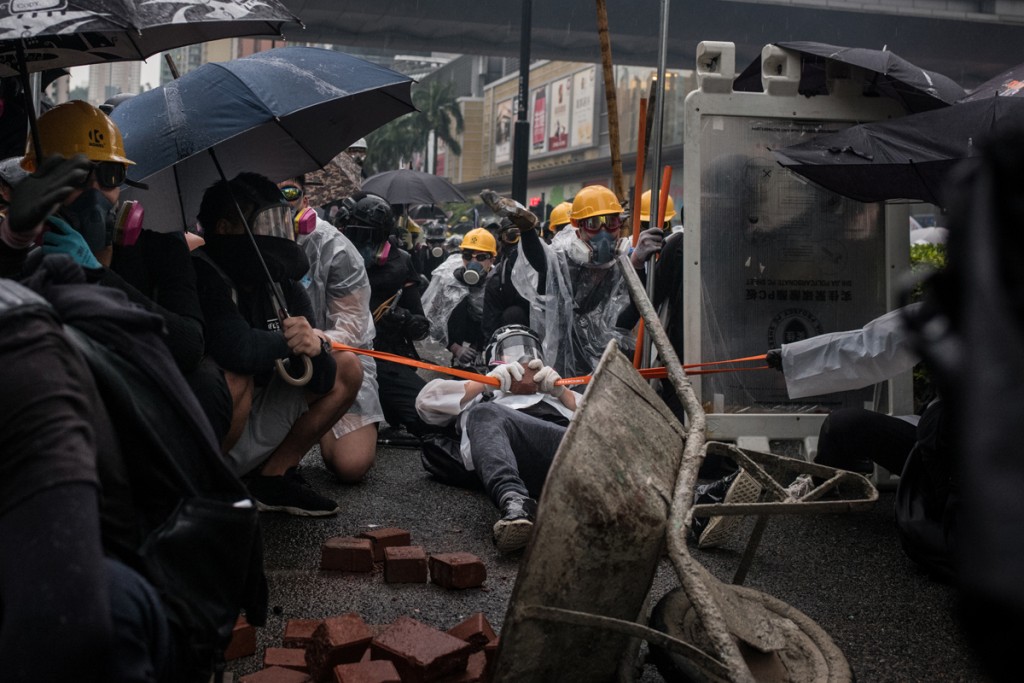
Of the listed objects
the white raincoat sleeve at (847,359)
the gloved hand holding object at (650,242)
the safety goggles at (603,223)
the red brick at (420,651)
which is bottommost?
the red brick at (420,651)

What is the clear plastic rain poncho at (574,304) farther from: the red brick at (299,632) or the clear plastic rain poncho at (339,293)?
the red brick at (299,632)

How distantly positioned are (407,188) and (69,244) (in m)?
10.3

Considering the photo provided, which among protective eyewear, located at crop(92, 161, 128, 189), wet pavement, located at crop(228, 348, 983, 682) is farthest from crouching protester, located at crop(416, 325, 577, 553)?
protective eyewear, located at crop(92, 161, 128, 189)

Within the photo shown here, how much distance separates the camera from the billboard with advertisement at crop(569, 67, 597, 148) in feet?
162

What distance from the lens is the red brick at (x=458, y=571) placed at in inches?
157

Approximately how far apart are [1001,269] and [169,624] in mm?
1552

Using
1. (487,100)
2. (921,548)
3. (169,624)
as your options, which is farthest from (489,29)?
(487,100)

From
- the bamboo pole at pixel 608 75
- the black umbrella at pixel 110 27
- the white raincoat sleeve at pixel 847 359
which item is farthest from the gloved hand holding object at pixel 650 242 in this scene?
the black umbrella at pixel 110 27

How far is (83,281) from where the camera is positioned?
219 cm

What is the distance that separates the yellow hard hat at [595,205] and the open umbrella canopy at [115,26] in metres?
3.20

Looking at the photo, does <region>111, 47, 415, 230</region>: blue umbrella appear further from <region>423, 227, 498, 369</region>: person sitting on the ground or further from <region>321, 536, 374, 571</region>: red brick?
<region>423, 227, 498, 369</region>: person sitting on the ground

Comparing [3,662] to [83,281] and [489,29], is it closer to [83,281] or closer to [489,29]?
[83,281]

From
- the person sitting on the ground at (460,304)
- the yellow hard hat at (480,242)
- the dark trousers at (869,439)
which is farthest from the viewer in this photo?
the yellow hard hat at (480,242)

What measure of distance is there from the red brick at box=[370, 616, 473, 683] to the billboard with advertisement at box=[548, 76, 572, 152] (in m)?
50.6
